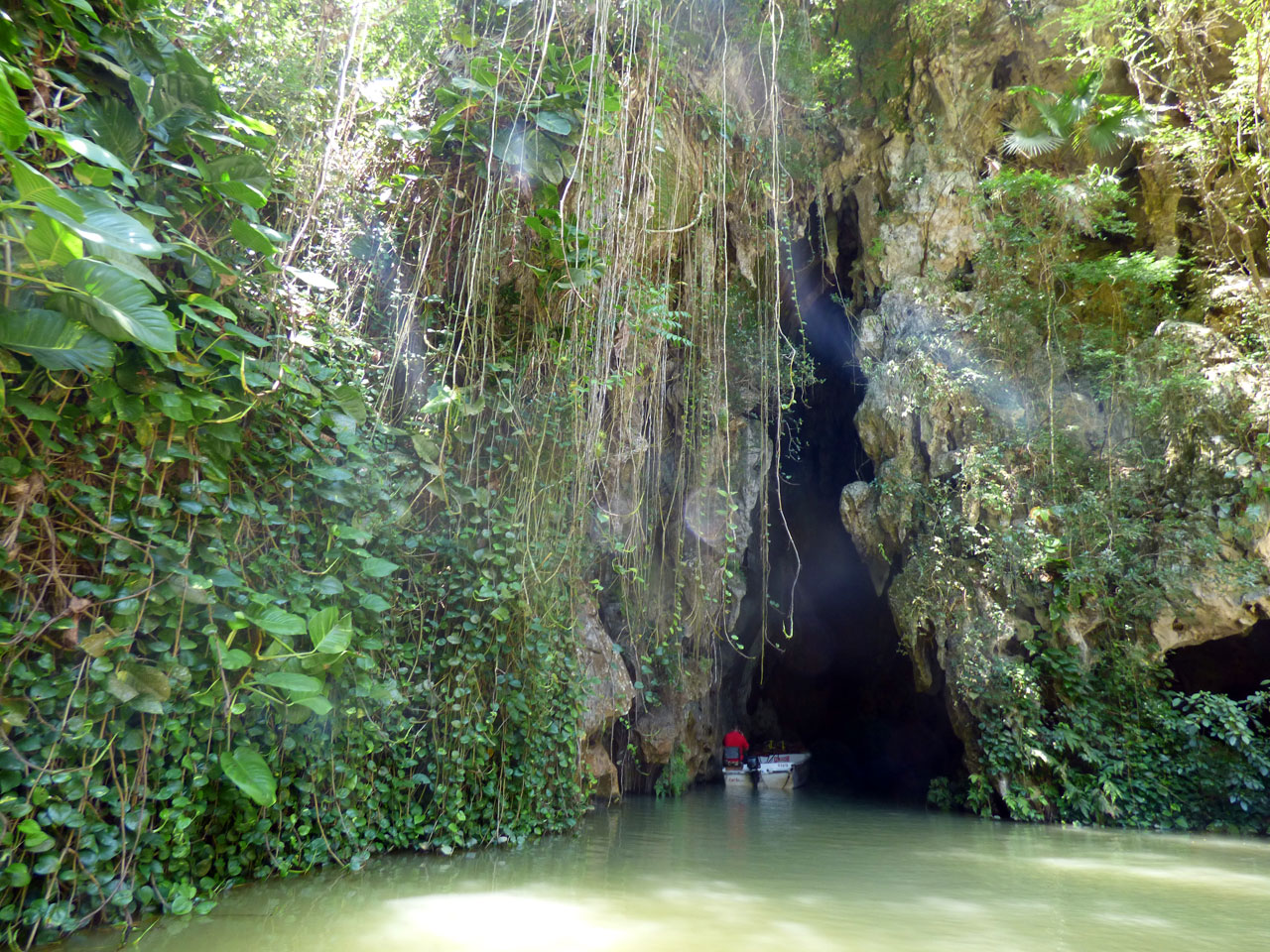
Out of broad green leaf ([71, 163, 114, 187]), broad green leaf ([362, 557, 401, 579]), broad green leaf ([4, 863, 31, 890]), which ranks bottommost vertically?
broad green leaf ([4, 863, 31, 890])

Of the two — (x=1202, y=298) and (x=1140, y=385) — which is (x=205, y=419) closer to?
(x=1140, y=385)

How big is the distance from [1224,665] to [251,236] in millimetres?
10195

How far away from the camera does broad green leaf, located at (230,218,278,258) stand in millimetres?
2787

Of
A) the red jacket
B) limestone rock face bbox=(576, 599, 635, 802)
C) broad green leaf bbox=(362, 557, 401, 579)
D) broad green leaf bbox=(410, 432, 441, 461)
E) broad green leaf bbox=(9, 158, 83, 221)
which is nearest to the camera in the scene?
broad green leaf bbox=(9, 158, 83, 221)

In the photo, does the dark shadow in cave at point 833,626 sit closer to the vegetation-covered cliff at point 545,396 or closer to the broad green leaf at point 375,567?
the vegetation-covered cliff at point 545,396

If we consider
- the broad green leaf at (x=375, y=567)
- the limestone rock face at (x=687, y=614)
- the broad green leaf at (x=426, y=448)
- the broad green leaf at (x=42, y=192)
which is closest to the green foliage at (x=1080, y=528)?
the limestone rock face at (x=687, y=614)

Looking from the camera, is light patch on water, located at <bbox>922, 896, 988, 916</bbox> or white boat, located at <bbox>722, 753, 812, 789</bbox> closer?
light patch on water, located at <bbox>922, 896, 988, 916</bbox>

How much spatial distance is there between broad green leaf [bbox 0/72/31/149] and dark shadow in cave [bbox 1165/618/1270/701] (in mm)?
9911

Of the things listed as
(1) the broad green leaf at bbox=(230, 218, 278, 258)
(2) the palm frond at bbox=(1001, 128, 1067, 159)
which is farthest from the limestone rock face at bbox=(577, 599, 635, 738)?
(2) the palm frond at bbox=(1001, 128, 1067, 159)

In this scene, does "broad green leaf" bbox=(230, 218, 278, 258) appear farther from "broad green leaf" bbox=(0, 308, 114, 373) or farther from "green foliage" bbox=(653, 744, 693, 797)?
"green foliage" bbox=(653, 744, 693, 797)

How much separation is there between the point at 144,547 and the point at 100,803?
903 mm

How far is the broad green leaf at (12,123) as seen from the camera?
1.82 m

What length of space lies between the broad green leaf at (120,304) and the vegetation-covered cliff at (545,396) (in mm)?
14

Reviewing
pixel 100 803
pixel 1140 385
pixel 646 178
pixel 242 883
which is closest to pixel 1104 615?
pixel 1140 385
